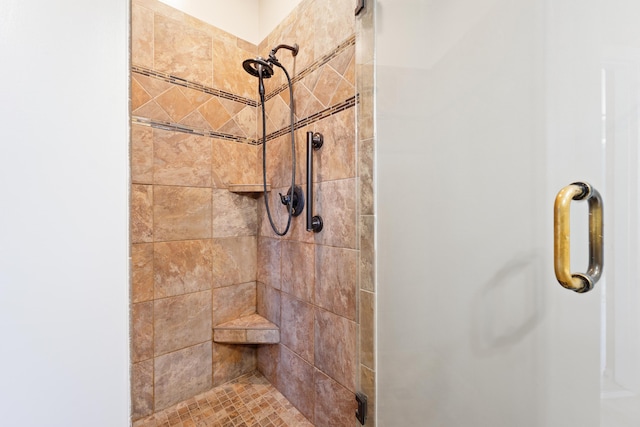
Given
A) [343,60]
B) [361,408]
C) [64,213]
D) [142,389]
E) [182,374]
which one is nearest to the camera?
[64,213]

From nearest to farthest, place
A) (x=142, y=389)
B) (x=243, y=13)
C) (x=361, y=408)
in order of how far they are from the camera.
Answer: (x=361, y=408) → (x=142, y=389) → (x=243, y=13)

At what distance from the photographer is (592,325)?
47 cm

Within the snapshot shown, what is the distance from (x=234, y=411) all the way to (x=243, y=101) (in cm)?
166

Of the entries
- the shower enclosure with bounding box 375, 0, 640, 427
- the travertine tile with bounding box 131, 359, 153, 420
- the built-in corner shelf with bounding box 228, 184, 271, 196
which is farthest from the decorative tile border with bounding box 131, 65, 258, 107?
the travertine tile with bounding box 131, 359, 153, 420

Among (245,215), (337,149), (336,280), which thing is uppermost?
(337,149)

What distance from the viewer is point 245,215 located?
5.08ft

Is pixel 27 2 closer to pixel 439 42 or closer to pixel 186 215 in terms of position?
pixel 439 42

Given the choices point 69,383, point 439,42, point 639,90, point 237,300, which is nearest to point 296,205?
point 237,300

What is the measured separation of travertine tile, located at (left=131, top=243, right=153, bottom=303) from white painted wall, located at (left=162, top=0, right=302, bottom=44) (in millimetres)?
1229

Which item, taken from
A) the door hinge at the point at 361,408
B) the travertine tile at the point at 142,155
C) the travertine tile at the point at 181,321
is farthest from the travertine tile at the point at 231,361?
the travertine tile at the point at 142,155

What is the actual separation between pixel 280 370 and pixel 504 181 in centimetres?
136

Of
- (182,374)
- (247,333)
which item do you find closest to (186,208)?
(247,333)

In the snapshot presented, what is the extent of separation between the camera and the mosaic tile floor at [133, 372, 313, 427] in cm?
117

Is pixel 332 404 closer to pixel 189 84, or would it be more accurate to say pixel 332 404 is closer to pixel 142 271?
pixel 142 271
